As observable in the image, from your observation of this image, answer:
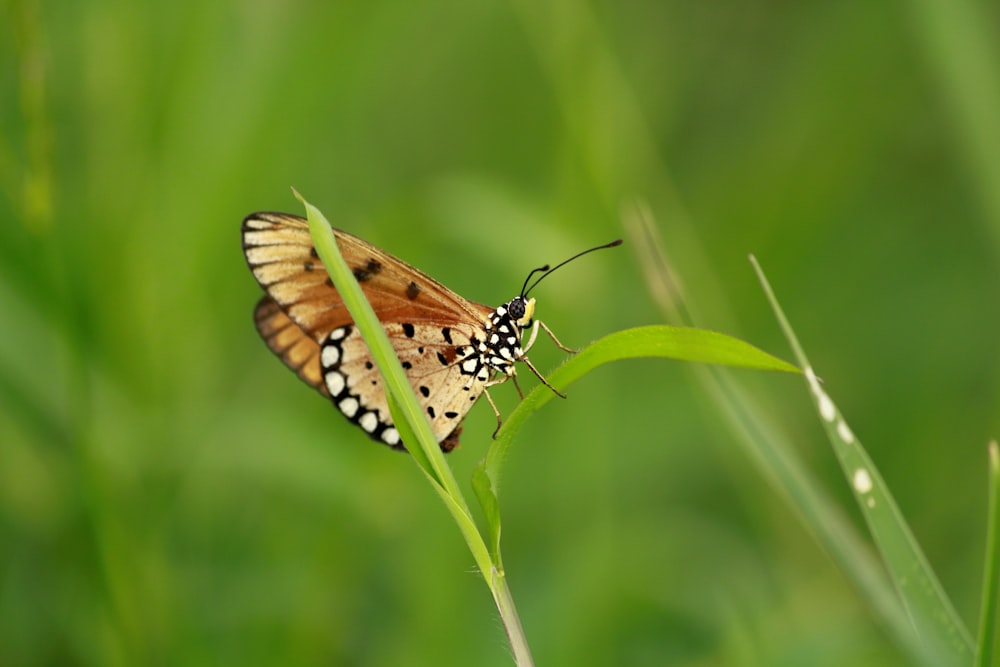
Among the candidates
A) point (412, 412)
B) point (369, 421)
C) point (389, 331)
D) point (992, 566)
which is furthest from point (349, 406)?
point (992, 566)

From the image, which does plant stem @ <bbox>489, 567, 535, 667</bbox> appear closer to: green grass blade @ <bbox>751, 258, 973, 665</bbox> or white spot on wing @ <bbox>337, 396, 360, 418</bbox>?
green grass blade @ <bbox>751, 258, 973, 665</bbox>

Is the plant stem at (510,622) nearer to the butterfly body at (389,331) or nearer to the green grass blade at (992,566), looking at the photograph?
the green grass blade at (992,566)

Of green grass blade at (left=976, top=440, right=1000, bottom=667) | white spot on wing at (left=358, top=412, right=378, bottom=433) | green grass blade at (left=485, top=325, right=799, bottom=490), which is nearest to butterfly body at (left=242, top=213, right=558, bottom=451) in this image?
white spot on wing at (left=358, top=412, right=378, bottom=433)

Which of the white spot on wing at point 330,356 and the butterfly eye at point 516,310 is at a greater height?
the white spot on wing at point 330,356

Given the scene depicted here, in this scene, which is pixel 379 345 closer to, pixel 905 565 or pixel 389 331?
pixel 905 565

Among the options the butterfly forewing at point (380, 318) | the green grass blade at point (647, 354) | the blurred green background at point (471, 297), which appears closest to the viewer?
the green grass blade at point (647, 354)

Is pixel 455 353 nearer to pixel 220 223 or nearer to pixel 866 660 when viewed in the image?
pixel 866 660

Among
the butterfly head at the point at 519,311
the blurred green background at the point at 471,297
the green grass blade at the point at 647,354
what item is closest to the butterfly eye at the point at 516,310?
the butterfly head at the point at 519,311
